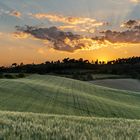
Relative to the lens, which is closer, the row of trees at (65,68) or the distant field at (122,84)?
the distant field at (122,84)

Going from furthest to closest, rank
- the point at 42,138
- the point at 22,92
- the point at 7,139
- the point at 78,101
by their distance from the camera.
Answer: the point at 22,92
the point at 78,101
the point at 42,138
the point at 7,139

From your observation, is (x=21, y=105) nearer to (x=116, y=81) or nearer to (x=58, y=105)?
(x=58, y=105)

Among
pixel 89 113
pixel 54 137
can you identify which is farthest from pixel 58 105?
pixel 54 137

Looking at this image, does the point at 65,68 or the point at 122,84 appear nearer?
the point at 122,84

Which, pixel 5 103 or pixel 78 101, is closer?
pixel 5 103

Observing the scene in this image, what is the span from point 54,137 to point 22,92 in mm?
53770

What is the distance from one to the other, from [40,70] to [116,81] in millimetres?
59691

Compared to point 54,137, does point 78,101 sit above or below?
below

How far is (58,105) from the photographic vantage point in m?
52.3

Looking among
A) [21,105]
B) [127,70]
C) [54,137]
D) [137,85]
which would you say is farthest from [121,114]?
[127,70]

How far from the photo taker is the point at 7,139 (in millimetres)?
9117

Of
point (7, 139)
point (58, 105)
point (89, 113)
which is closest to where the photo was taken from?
point (7, 139)

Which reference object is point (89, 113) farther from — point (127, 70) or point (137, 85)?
point (127, 70)

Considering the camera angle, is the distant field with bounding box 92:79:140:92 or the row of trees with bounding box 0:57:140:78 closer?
the distant field with bounding box 92:79:140:92
